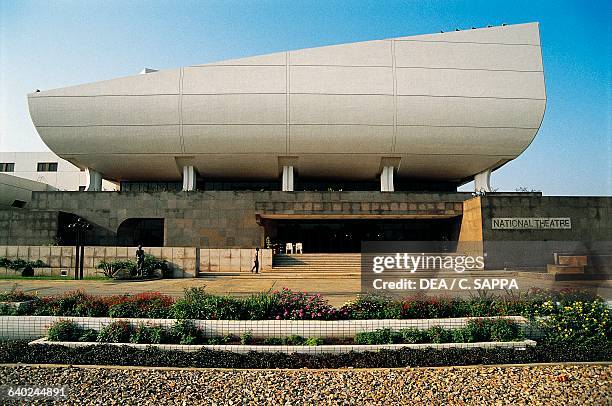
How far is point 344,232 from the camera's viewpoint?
4438cm

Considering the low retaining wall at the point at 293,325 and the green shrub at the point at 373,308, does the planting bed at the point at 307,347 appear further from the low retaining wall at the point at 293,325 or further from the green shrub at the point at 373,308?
the green shrub at the point at 373,308

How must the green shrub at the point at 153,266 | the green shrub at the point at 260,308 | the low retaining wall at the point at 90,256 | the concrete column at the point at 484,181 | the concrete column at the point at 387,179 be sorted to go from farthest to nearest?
the concrete column at the point at 484,181, the concrete column at the point at 387,179, the green shrub at the point at 153,266, the low retaining wall at the point at 90,256, the green shrub at the point at 260,308

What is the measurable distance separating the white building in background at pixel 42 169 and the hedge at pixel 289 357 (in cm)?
5929

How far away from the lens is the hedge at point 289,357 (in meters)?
8.35

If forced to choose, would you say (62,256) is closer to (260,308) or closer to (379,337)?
(260,308)

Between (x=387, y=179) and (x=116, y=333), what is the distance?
111 feet

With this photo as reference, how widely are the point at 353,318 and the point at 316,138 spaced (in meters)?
28.4

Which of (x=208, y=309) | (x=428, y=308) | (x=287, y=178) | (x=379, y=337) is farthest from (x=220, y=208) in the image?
(x=379, y=337)

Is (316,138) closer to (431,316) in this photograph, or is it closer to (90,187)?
(90,187)

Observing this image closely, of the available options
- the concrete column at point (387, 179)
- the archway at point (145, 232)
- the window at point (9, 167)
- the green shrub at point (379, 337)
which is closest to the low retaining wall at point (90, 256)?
the archway at point (145, 232)

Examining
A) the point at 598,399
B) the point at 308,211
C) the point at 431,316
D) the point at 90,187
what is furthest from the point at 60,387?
the point at 90,187

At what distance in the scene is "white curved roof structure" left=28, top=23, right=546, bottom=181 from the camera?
36719 mm

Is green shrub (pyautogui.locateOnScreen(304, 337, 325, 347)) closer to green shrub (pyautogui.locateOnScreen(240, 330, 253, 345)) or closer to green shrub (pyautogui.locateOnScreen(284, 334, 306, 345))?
green shrub (pyautogui.locateOnScreen(284, 334, 306, 345))

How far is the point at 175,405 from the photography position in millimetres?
6738
